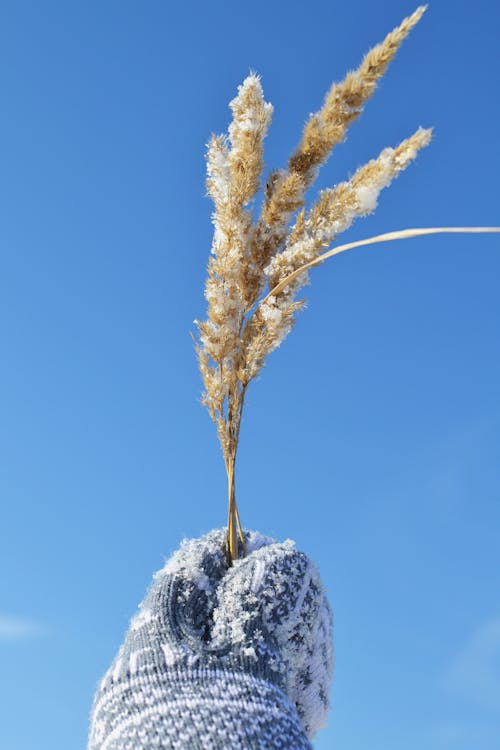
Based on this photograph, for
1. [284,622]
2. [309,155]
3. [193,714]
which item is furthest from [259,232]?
[193,714]

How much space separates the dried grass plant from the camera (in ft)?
7.34

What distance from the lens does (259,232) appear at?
2.36 m

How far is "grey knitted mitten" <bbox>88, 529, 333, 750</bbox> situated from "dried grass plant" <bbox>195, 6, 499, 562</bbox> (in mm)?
186

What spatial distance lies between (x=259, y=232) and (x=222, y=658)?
1.24 meters

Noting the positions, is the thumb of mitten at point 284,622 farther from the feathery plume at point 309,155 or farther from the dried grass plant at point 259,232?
the feathery plume at point 309,155

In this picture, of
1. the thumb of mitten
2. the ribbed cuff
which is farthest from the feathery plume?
the ribbed cuff

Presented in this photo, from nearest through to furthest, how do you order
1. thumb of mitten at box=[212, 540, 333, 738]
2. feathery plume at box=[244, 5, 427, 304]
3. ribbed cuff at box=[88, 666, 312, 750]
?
ribbed cuff at box=[88, 666, 312, 750] < thumb of mitten at box=[212, 540, 333, 738] < feathery plume at box=[244, 5, 427, 304]

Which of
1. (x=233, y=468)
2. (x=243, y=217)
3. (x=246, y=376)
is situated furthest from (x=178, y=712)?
(x=243, y=217)

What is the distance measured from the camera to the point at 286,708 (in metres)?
1.69

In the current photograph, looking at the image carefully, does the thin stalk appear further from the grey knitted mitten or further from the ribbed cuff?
the ribbed cuff

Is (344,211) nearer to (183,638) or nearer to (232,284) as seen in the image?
(232,284)

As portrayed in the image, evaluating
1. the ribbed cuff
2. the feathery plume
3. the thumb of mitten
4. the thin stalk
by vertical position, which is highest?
the feathery plume

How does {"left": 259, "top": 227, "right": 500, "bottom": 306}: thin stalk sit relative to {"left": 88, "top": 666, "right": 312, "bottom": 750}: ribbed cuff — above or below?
above

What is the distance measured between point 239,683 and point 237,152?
4.98ft
